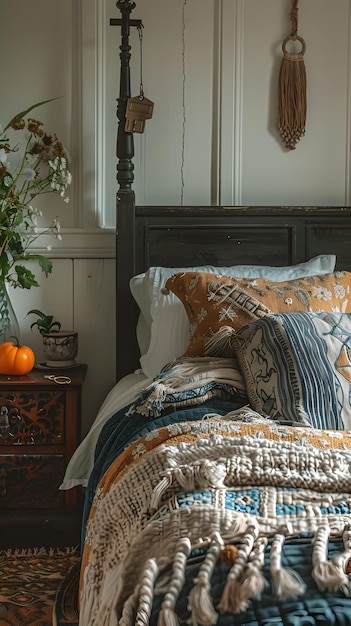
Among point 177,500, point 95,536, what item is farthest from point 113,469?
point 177,500

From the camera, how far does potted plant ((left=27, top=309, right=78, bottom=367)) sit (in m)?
2.95

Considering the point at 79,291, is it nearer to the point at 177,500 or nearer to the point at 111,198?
the point at 111,198

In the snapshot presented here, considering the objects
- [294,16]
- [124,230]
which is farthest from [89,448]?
[294,16]

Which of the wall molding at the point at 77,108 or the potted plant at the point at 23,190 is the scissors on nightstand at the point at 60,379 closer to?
the potted plant at the point at 23,190

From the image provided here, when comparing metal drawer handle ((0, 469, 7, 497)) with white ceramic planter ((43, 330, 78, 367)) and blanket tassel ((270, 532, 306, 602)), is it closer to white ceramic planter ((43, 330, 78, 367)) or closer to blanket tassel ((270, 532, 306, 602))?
white ceramic planter ((43, 330, 78, 367))

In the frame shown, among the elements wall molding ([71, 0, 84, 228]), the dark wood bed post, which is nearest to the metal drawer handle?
the dark wood bed post

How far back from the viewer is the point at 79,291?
10.3ft

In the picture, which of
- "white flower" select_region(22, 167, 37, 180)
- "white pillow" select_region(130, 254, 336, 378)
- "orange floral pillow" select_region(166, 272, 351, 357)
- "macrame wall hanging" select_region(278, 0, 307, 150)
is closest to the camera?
"orange floral pillow" select_region(166, 272, 351, 357)

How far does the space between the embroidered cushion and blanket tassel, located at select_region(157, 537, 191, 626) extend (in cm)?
83

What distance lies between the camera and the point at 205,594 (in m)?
1.00

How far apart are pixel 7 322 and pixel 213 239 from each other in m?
0.87

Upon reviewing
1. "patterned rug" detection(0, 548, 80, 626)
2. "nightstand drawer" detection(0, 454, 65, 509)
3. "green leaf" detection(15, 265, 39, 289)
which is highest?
"green leaf" detection(15, 265, 39, 289)

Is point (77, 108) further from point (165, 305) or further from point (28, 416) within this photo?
point (28, 416)

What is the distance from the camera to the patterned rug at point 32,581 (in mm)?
2279
